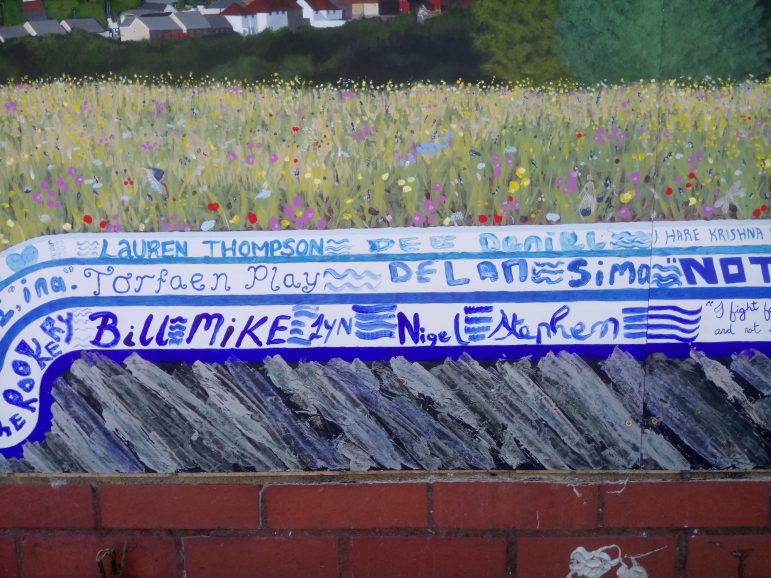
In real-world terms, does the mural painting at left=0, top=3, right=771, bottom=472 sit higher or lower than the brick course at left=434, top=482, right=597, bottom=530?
higher

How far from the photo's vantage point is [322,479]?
1748 mm

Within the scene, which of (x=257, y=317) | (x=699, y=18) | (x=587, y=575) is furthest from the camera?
(x=587, y=575)

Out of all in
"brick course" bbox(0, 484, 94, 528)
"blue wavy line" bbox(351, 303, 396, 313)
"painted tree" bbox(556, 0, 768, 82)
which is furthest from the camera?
"brick course" bbox(0, 484, 94, 528)

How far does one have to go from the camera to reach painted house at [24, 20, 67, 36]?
1.67m

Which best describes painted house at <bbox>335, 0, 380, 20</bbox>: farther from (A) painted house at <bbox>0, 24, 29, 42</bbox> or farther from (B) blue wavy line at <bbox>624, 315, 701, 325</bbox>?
(B) blue wavy line at <bbox>624, 315, 701, 325</bbox>

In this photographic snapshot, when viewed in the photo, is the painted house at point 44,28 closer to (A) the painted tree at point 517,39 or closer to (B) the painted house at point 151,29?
(B) the painted house at point 151,29

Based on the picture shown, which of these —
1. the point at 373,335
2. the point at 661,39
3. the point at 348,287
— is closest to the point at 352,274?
the point at 348,287

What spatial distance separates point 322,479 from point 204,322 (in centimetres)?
47

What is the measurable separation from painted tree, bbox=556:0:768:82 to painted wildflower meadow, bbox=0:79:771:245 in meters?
0.08

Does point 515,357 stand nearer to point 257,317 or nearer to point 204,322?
point 257,317

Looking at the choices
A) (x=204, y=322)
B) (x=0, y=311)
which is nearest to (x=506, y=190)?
(x=204, y=322)

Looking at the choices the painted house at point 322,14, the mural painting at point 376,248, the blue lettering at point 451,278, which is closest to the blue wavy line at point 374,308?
the mural painting at point 376,248

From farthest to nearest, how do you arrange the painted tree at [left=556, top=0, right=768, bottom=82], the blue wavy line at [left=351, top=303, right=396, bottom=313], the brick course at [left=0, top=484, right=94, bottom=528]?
1. the brick course at [left=0, top=484, right=94, bottom=528]
2. the blue wavy line at [left=351, top=303, right=396, bottom=313]
3. the painted tree at [left=556, top=0, right=768, bottom=82]

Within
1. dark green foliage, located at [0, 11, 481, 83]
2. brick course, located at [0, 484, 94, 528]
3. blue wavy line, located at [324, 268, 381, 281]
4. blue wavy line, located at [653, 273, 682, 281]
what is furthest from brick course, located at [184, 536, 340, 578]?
dark green foliage, located at [0, 11, 481, 83]
